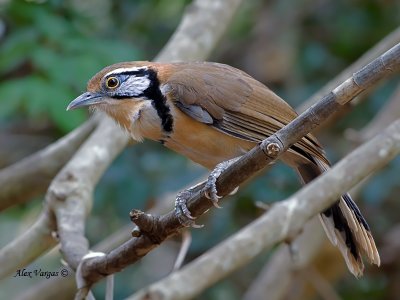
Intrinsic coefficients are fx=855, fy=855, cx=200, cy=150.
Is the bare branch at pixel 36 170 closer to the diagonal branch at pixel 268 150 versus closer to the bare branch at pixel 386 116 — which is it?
the diagonal branch at pixel 268 150

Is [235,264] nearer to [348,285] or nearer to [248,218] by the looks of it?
[248,218]

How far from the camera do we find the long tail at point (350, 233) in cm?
381

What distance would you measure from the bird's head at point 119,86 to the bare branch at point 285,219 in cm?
92

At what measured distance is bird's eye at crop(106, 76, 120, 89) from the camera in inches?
156

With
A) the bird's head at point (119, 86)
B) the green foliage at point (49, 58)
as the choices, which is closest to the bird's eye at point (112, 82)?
the bird's head at point (119, 86)

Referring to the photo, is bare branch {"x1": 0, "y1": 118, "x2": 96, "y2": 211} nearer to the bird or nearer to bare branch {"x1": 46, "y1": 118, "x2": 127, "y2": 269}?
bare branch {"x1": 46, "y1": 118, "x2": 127, "y2": 269}

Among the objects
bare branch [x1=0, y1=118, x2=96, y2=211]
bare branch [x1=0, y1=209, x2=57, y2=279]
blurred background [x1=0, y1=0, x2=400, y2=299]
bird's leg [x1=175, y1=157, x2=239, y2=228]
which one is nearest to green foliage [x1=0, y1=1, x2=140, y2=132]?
blurred background [x1=0, y1=0, x2=400, y2=299]

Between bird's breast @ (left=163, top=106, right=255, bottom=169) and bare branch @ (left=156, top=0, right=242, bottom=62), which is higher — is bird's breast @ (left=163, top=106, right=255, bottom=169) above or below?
below

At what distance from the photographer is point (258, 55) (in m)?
6.95

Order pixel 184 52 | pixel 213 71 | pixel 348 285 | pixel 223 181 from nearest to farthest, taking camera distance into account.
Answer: pixel 223 181
pixel 213 71
pixel 184 52
pixel 348 285

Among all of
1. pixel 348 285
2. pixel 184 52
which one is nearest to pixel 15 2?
pixel 184 52

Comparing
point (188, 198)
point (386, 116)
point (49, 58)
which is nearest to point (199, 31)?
point (49, 58)

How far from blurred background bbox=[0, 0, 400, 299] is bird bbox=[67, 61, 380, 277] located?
42.8 inches

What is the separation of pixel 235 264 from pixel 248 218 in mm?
1916
